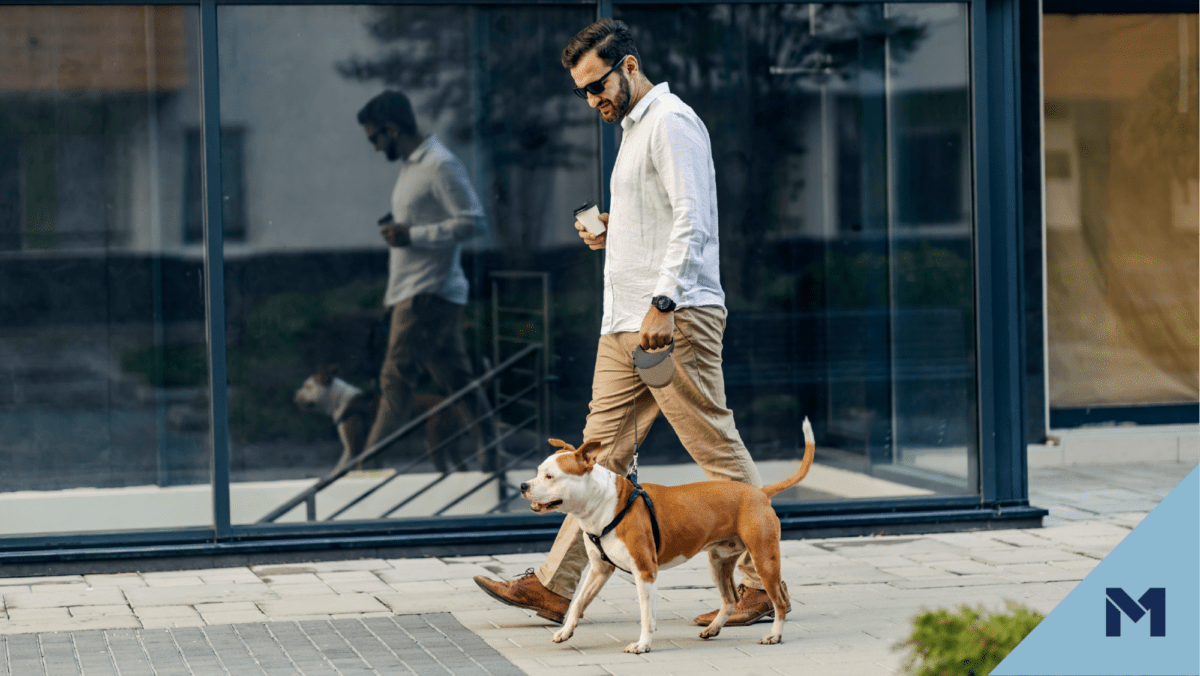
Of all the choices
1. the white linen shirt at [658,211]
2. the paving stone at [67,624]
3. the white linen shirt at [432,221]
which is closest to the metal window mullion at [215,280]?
the white linen shirt at [432,221]

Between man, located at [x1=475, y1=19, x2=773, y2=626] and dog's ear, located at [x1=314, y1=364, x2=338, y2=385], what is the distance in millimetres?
2127

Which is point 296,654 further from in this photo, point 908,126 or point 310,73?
point 908,126

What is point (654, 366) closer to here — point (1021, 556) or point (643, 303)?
point (643, 303)

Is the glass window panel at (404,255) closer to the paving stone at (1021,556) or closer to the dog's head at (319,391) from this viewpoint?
the dog's head at (319,391)

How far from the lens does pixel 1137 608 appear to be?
276 centimetres

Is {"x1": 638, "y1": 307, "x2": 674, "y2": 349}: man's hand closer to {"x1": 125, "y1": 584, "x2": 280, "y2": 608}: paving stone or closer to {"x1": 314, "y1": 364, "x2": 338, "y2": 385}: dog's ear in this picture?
{"x1": 125, "y1": 584, "x2": 280, "y2": 608}: paving stone

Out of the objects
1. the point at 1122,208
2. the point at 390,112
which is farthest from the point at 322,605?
the point at 1122,208

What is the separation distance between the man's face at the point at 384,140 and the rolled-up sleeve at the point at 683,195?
2.23 meters

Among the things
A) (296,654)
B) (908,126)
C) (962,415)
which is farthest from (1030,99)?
(296,654)

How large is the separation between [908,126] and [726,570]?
320 cm

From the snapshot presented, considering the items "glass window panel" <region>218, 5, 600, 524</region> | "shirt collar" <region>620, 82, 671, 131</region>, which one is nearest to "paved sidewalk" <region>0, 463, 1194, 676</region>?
"glass window panel" <region>218, 5, 600, 524</region>

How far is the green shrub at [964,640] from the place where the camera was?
2.82 metres

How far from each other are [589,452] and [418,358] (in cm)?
251

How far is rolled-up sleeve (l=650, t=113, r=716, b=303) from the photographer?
15.5 feet
